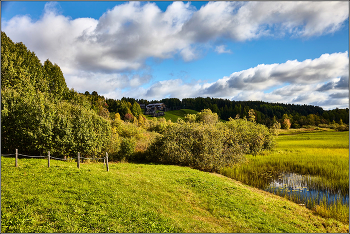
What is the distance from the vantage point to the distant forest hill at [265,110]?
361 feet

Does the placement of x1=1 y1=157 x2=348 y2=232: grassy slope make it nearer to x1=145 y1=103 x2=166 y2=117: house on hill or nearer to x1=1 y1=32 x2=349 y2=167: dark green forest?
x1=1 y1=32 x2=349 y2=167: dark green forest

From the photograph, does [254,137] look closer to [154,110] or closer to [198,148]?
[198,148]

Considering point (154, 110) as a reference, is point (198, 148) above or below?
below

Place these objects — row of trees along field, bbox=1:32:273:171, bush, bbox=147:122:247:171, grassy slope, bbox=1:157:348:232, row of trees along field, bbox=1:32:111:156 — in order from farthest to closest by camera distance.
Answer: bush, bbox=147:122:247:171 → row of trees along field, bbox=1:32:273:171 → row of trees along field, bbox=1:32:111:156 → grassy slope, bbox=1:157:348:232

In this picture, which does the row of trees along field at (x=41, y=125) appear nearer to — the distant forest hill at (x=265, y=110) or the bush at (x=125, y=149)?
the bush at (x=125, y=149)

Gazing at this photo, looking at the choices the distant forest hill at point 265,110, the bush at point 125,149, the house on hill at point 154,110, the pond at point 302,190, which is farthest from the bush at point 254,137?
the house on hill at point 154,110

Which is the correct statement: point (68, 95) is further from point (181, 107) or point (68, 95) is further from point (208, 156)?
point (181, 107)

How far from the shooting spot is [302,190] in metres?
21.2

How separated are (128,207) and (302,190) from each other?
67.8 ft

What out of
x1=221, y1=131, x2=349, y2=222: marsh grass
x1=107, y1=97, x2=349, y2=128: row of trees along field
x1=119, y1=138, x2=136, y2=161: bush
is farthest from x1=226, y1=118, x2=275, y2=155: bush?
x1=107, y1=97, x2=349, y2=128: row of trees along field

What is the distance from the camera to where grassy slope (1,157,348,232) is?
9398mm

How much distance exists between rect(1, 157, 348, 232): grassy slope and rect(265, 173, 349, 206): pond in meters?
4.22

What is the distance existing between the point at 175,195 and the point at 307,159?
3007 centimetres

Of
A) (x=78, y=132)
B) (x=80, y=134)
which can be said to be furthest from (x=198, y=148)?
(x=78, y=132)
